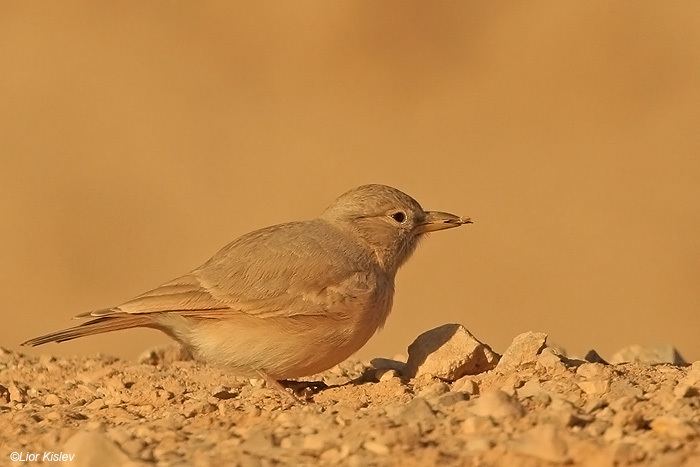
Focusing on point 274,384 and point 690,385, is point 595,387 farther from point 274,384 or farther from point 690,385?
point 274,384

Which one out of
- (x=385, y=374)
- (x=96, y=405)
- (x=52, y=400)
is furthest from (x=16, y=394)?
(x=385, y=374)

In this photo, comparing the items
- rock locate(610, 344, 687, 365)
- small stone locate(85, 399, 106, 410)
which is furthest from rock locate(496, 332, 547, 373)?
small stone locate(85, 399, 106, 410)

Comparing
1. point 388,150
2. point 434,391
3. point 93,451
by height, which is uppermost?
point 388,150

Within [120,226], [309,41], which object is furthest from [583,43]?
[120,226]

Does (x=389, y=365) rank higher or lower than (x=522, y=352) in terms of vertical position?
lower

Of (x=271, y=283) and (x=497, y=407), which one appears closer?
(x=497, y=407)

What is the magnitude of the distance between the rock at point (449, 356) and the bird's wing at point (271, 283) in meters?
0.45

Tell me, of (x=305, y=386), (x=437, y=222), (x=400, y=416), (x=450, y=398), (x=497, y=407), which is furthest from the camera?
(x=437, y=222)

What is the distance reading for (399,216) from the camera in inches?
322

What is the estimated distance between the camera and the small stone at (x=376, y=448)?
5.23 meters

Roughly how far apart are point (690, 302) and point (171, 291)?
30.5 feet

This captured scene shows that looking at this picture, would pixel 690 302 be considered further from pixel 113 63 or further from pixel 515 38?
pixel 113 63

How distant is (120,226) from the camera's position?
17656 mm

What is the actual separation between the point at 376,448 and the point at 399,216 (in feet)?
10.1
